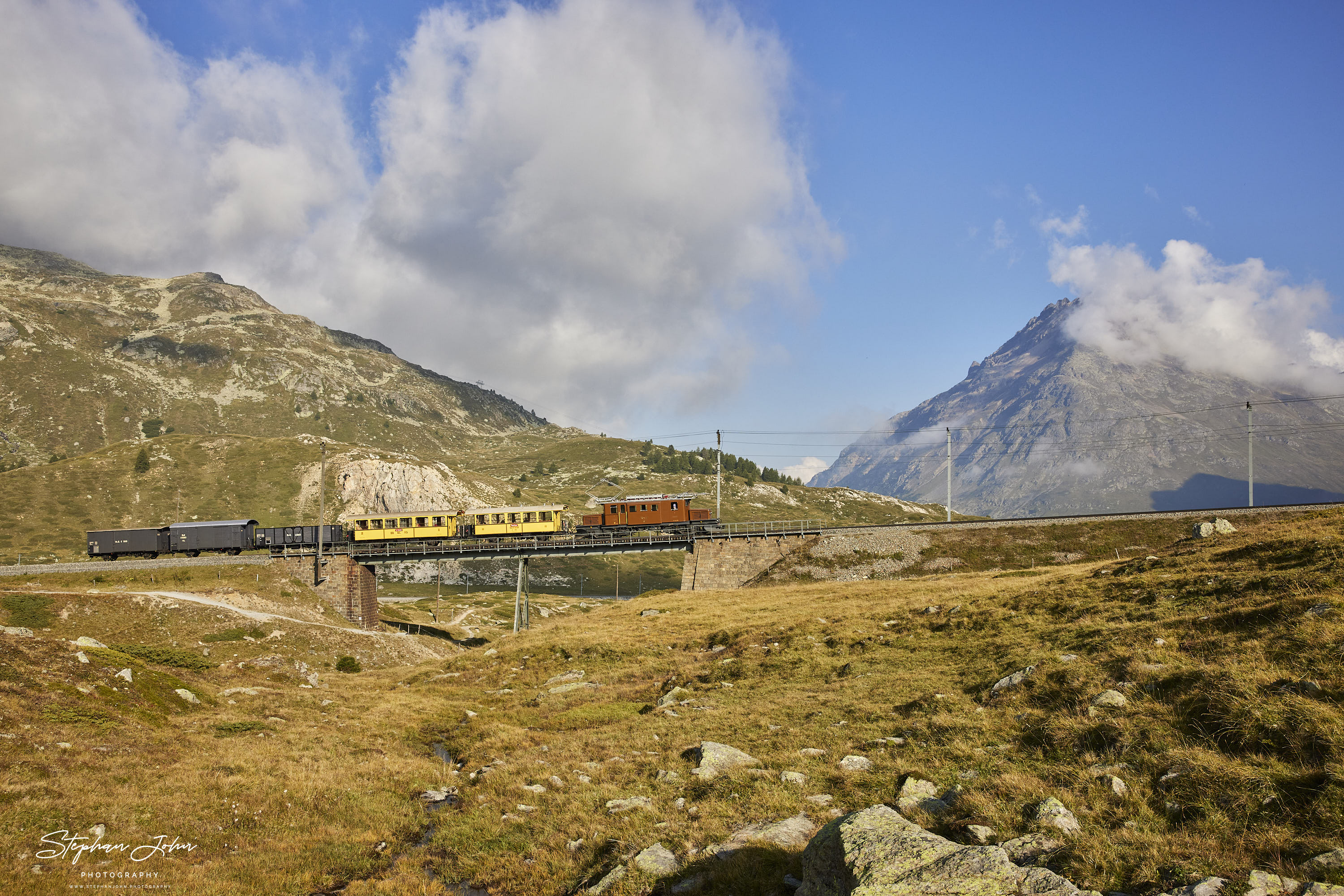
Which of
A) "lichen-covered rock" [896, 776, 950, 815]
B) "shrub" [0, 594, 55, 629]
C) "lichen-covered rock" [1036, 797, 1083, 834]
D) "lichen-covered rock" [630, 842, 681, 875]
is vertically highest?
"lichen-covered rock" [1036, 797, 1083, 834]

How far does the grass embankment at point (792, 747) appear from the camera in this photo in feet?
36.5

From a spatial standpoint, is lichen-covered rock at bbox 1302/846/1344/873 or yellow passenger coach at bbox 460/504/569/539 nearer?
lichen-covered rock at bbox 1302/846/1344/873

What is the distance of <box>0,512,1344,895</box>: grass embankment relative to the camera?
1113cm

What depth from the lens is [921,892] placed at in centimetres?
804

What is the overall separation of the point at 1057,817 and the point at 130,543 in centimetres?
10240

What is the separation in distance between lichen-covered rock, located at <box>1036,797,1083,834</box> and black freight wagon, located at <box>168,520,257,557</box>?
9178 cm

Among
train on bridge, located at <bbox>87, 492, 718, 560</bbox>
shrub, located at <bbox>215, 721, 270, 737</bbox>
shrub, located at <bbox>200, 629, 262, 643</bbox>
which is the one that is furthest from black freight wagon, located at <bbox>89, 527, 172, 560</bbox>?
shrub, located at <bbox>215, 721, 270, 737</bbox>

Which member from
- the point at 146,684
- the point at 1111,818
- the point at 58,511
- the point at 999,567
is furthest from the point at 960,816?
the point at 58,511

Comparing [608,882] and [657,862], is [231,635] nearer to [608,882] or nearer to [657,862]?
[608,882]

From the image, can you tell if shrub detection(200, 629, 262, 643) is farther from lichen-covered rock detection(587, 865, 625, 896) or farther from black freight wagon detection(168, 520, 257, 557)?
lichen-covered rock detection(587, 865, 625, 896)

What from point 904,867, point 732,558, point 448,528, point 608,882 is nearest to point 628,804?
point 608,882

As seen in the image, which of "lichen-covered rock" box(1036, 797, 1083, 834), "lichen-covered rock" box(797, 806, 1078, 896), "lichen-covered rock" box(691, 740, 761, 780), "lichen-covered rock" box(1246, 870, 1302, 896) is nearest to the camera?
"lichen-covered rock" box(1246, 870, 1302, 896)

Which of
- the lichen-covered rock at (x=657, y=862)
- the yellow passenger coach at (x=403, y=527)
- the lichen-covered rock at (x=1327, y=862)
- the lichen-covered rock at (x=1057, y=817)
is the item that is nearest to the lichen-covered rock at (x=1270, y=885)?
the lichen-covered rock at (x=1327, y=862)

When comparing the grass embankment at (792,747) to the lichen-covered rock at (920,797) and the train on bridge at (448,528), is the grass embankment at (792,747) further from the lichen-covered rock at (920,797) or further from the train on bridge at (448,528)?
the train on bridge at (448,528)
